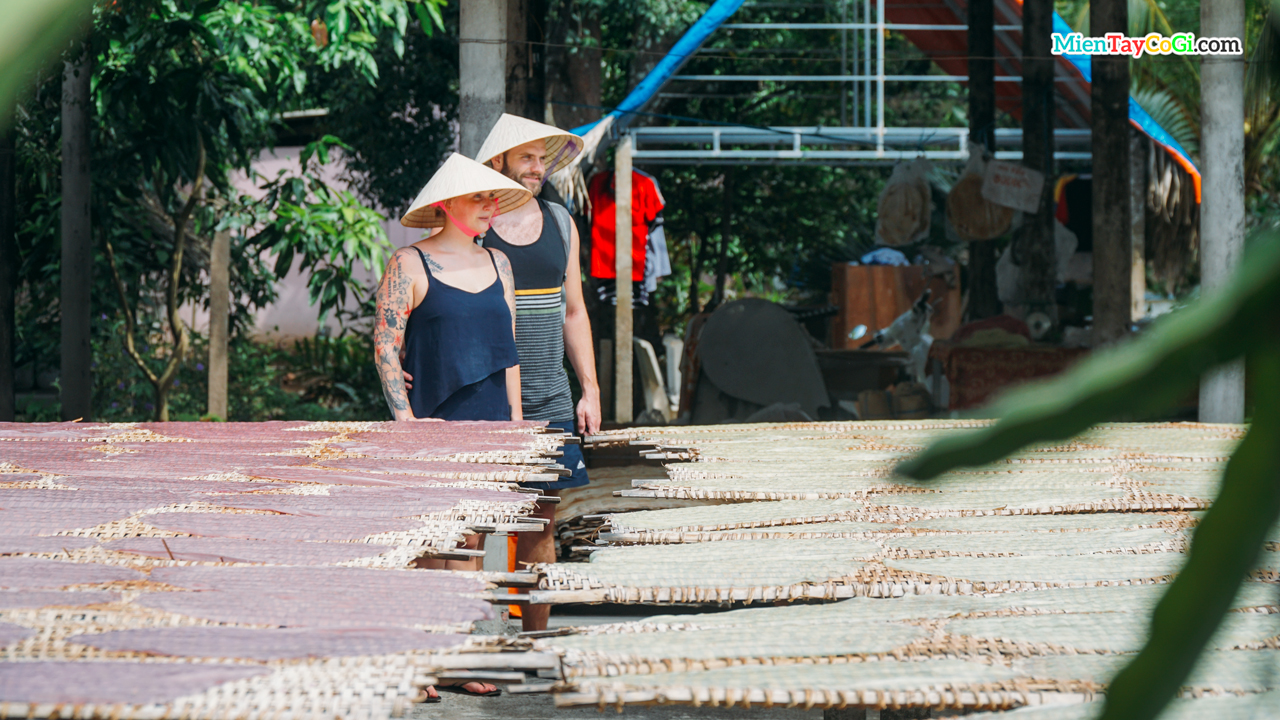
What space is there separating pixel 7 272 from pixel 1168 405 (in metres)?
5.65

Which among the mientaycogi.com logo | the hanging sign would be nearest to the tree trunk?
the hanging sign

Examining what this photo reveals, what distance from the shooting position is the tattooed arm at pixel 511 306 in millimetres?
3023

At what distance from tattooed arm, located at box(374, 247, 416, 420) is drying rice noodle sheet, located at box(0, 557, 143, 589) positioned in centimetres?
143

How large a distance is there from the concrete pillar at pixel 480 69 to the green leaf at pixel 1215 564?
3958 millimetres

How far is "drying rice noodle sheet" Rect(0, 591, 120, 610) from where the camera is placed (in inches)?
48.9

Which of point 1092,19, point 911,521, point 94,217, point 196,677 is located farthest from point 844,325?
point 196,677

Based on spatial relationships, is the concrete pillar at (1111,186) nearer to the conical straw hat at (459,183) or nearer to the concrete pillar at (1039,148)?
the concrete pillar at (1039,148)

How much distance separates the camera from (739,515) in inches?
80.6

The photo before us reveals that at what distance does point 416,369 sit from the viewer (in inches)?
118

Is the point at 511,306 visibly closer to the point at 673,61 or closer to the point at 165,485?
the point at 165,485

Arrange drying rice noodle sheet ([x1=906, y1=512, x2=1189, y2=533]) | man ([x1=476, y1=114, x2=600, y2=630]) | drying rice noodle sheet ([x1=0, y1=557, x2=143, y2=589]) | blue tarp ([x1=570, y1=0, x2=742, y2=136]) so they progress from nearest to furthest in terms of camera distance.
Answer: drying rice noodle sheet ([x1=0, y1=557, x2=143, y2=589]) → drying rice noodle sheet ([x1=906, y1=512, x2=1189, y2=533]) → man ([x1=476, y1=114, x2=600, y2=630]) → blue tarp ([x1=570, y1=0, x2=742, y2=136])

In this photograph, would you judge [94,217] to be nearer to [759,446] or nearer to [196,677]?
[759,446]

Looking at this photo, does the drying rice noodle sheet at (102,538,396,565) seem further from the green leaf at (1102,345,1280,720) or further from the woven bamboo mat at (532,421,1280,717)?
the green leaf at (1102,345,1280,720)

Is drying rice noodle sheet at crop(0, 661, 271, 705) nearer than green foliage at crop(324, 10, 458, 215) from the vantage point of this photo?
Yes
